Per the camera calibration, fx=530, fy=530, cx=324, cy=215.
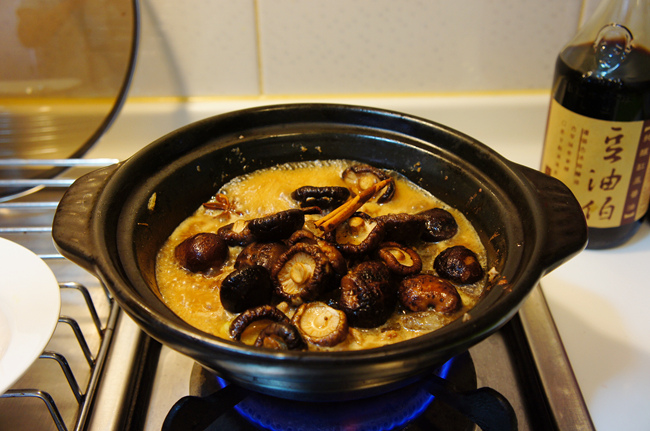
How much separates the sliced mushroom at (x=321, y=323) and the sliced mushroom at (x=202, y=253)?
0.18 m

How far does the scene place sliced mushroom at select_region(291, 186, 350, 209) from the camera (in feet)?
3.13

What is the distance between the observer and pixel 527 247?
0.73 metres

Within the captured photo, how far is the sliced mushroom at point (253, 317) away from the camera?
0.70 meters

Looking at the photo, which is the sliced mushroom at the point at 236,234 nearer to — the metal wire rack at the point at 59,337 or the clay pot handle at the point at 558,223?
the metal wire rack at the point at 59,337

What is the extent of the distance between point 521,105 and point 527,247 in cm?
79

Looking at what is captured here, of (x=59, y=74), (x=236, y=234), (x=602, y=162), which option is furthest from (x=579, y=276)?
(x=59, y=74)

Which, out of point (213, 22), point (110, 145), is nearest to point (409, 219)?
point (213, 22)

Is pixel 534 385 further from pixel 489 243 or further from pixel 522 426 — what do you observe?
pixel 489 243

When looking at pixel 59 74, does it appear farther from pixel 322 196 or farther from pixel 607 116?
pixel 607 116

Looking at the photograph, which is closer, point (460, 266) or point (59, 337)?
point (460, 266)

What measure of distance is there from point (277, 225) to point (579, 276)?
26.8 inches

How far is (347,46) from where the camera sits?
1.33 m

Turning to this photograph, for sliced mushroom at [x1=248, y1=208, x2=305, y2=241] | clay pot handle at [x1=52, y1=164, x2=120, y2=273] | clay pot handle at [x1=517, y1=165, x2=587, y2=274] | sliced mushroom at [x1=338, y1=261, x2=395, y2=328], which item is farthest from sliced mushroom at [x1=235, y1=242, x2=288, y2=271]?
clay pot handle at [x1=517, y1=165, x2=587, y2=274]

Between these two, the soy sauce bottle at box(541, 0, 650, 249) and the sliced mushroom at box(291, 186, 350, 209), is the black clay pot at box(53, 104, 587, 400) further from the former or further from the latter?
the soy sauce bottle at box(541, 0, 650, 249)
